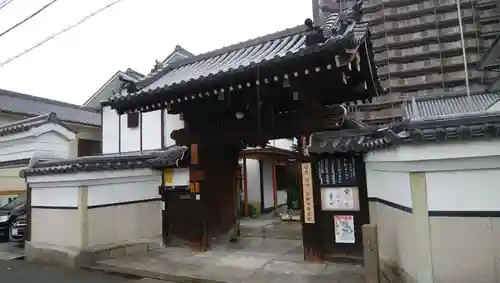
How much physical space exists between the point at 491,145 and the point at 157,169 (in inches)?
297

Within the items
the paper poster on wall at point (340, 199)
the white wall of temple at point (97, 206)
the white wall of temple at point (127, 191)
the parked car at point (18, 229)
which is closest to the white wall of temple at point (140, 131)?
the white wall of temple at point (127, 191)

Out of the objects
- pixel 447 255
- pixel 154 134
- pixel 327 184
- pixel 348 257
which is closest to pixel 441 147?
pixel 447 255

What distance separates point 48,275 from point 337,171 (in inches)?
262

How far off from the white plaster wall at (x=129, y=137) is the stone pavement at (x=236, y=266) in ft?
21.9

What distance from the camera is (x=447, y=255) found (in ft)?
15.0

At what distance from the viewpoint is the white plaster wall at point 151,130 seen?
13.9m

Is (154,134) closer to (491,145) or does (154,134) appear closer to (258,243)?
(258,243)

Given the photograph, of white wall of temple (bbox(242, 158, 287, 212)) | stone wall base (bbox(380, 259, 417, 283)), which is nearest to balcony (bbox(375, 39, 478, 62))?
white wall of temple (bbox(242, 158, 287, 212))

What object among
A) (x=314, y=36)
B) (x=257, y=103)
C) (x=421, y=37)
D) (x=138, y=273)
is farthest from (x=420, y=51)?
(x=138, y=273)

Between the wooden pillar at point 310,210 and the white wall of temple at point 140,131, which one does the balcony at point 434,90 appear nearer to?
the white wall of temple at point 140,131

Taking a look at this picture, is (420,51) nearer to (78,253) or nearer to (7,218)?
(78,253)

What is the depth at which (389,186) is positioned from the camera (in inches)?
229

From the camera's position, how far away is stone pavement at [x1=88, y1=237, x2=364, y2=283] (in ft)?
20.9

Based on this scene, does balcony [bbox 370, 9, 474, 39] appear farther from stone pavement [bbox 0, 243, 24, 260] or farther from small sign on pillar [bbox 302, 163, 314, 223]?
stone pavement [bbox 0, 243, 24, 260]
